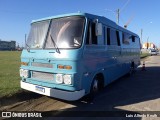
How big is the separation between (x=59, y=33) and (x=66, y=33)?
0.85 feet

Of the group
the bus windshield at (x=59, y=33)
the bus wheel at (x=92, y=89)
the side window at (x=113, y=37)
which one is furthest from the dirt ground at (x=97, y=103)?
the side window at (x=113, y=37)

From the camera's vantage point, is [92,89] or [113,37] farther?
[113,37]

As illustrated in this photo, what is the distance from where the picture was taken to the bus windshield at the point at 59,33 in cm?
644

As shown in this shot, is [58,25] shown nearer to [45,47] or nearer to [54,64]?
[45,47]

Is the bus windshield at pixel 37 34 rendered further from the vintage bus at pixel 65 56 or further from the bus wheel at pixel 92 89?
the bus wheel at pixel 92 89

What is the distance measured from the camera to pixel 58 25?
22.5 ft

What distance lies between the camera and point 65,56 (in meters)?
6.25

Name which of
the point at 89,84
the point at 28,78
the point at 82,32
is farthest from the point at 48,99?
the point at 82,32

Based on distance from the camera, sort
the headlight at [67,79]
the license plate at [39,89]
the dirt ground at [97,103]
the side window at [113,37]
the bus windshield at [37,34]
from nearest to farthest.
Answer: the headlight at [67,79] → the license plate at [39,89] → the dirt ground at [97,103] → the bus windshield at [37,34] → the side window at [113,37]

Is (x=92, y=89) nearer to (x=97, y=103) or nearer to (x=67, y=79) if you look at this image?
(x=97, y=103)

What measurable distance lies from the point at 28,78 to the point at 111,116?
291 cm

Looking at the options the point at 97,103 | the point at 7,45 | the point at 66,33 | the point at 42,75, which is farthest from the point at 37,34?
the point at 7,45

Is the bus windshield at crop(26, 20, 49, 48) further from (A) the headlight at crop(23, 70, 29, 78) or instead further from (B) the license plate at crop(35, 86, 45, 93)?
(B) the license plate at crop(35, 86, 45, 93)

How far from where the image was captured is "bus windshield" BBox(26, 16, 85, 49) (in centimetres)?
644
